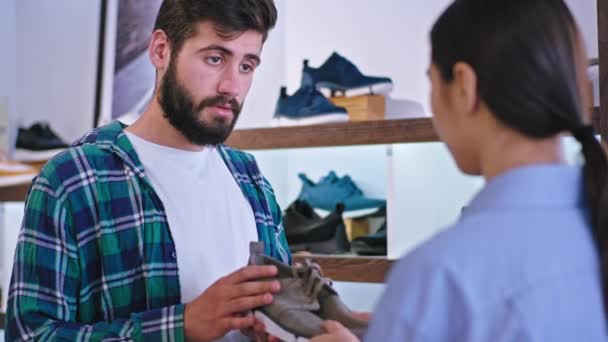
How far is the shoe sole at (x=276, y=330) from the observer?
1160 millimetres

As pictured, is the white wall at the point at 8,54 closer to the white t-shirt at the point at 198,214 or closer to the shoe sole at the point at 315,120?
the shoe sole at the point at 315,120

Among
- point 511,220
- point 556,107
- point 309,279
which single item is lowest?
point 309,279

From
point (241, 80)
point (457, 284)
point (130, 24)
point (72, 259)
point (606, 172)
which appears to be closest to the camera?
point (457, 284)

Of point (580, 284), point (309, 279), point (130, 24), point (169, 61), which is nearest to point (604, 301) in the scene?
point (580, 284)

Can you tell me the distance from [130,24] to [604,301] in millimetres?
3156

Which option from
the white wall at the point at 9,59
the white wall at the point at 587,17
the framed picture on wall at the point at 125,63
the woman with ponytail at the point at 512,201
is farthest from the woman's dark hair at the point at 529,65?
the white wall at the point at 9,59

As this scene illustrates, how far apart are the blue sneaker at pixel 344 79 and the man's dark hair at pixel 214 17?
1.28 m

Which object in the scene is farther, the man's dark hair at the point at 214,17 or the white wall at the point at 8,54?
the white wall at the point at 8,54

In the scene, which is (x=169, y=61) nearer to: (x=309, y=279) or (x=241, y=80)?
(x=241, y=80)

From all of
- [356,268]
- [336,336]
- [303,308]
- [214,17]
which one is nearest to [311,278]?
[303,308]

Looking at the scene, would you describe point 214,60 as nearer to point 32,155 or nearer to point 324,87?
point 324,87

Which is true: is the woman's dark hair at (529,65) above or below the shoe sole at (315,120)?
below

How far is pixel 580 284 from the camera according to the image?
73 cm

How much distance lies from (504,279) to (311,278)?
543 millimetres
